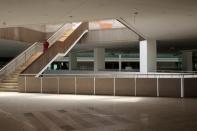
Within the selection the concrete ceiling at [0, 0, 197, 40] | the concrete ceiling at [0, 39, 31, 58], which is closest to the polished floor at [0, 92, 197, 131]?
the concrete ceiling at [0, 0, 197, 40]

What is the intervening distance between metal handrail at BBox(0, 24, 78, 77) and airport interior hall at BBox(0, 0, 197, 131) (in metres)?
0.08

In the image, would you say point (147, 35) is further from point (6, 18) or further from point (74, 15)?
point (6, 18)

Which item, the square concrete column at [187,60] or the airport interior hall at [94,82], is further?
the square concrete column at [187,60]

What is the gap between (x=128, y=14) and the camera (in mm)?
15969

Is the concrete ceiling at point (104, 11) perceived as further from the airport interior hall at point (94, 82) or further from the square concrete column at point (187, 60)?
the square concrete column at point (187, 60)

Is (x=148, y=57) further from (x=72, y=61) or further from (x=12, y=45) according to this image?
(x=72, y=61)

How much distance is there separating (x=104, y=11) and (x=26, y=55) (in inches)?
558

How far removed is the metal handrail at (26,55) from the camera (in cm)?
2553

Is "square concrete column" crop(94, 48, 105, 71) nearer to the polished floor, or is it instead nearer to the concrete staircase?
the concrete staircase

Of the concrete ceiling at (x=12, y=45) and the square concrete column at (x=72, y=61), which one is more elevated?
the concrete ceiling at (x=12, y=45)

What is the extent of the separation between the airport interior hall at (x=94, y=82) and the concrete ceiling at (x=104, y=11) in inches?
1.5

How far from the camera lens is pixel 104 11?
15031 millimetres

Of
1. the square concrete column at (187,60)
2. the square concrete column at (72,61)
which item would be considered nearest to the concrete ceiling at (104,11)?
the square concrete column at (187,60)

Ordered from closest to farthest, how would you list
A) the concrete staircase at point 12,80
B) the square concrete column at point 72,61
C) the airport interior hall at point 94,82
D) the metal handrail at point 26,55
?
the airport interior hall at point 94,82 < the concrete staircase at point 12,80 < the metal handrail at point 26,55 < the square concrete column at point 72,61
